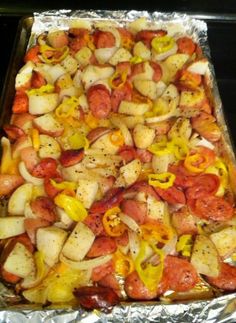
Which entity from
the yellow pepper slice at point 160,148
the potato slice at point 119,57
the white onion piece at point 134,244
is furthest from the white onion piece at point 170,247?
the potato slice at point 119,57

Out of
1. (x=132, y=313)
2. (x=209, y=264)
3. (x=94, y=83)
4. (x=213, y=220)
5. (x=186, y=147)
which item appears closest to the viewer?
(x=132, y=313)

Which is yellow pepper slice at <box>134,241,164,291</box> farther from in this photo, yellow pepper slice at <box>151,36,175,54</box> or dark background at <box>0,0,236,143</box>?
dark background at <box>0,0,236,143</box>

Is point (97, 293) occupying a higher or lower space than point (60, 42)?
lower

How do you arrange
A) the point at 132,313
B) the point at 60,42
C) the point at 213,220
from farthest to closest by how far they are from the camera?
the point at 60,42 → the point at 213,220 → the point at 132,313

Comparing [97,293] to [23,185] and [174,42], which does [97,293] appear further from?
[174,42]

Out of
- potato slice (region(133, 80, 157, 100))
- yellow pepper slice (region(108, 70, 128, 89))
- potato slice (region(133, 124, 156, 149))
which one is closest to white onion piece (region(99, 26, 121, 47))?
yellow pepper slice (region(108, 70, 128, 89))

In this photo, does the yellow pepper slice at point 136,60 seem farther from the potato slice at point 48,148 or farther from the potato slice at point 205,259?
the potato slice at point 205,259

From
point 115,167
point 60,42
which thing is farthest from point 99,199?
point 60,42
